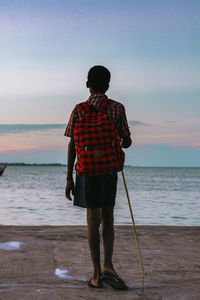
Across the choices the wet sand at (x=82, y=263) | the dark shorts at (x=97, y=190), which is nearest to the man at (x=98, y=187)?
the dark shorts at (x=97, y=190)

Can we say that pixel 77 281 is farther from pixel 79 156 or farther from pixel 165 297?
pixel 79 156

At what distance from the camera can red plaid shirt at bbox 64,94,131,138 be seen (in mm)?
3309

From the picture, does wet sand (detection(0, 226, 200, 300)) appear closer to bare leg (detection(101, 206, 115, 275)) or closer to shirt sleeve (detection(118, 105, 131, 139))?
bare leg (detection(101, 206, 115, 275))

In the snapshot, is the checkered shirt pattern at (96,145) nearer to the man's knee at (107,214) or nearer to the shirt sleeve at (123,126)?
the shirt sleeve at (123,126)

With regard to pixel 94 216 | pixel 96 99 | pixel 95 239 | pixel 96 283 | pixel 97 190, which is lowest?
pixel 96 283

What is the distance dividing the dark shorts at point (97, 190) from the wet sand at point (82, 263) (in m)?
0.65

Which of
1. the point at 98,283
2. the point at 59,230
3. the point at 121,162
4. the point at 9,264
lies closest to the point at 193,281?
the point at 98,283

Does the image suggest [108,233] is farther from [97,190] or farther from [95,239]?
[97,190]

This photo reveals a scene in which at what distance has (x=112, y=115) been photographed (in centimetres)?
330

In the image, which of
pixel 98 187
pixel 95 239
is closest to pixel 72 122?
pixel 98 187

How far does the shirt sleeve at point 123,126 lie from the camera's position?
3350 millimetres

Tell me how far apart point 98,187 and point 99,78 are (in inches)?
32.8

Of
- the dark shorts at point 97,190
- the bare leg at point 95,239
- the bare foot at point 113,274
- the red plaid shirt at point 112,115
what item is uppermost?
the red plaid shirt at point 112,115

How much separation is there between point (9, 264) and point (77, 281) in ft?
2.68
